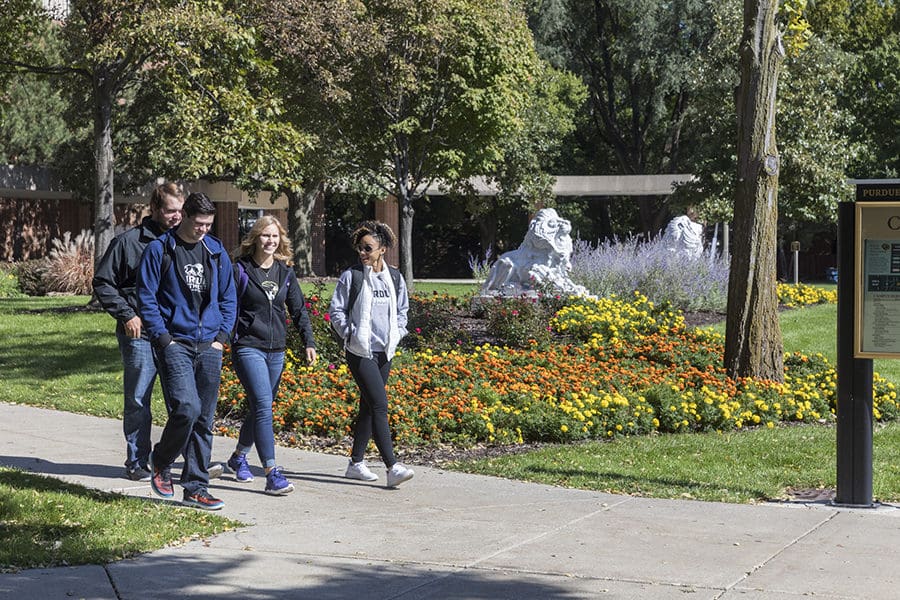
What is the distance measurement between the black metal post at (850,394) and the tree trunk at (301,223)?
105 ft

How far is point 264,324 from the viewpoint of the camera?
759 centimetres

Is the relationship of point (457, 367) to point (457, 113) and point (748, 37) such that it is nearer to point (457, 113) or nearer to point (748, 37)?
point (748, 37)

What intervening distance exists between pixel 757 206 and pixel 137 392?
265 inches

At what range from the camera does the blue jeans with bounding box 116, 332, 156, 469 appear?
7695mm

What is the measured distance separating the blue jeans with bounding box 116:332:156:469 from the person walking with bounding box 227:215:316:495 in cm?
60

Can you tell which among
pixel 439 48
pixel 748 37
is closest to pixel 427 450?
pixel 748 37

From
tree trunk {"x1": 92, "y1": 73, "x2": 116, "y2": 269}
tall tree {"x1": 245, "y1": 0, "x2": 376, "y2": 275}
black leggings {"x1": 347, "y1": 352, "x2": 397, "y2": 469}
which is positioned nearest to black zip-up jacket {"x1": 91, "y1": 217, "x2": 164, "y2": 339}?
black leggings {"x1": 347, "y1": 352, "x2": 397, "y2": 469}

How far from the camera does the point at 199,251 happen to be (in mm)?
7051

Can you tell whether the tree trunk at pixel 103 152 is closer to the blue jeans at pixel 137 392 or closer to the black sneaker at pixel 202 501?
the blue jeans at pixel 137 392

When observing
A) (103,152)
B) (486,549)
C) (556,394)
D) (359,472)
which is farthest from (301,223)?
(486,549)

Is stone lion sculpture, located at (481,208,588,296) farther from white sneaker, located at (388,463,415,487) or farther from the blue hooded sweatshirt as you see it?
the blue hooded sweatshirt

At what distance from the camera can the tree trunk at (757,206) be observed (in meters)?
A: 11.7

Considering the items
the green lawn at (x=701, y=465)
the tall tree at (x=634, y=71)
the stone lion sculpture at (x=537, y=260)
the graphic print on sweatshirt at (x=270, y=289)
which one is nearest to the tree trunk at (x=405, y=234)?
the stone lion sculpture at (x=537, y=260)

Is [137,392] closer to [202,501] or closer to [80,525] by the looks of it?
[202,501]
